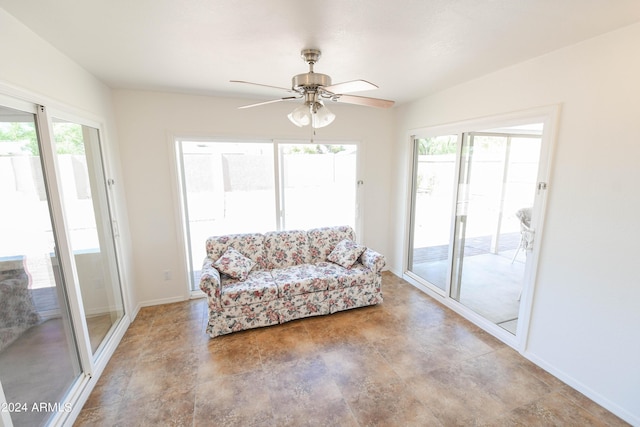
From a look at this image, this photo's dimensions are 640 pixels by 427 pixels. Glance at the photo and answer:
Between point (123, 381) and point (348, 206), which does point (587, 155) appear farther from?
point (123, 381)

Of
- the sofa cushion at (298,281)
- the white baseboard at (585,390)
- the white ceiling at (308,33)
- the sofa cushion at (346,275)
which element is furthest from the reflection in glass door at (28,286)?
the white baseboard at (585,390)

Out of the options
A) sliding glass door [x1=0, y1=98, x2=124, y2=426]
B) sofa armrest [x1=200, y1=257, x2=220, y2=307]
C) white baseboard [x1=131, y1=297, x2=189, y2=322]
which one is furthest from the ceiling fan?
white baseboard [x1=131, y1=297, x2=189, y2=322]

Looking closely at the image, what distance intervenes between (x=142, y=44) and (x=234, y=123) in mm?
1511

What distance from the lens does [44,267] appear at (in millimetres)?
1795

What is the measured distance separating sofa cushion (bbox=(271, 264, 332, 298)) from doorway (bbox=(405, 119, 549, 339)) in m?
1.59

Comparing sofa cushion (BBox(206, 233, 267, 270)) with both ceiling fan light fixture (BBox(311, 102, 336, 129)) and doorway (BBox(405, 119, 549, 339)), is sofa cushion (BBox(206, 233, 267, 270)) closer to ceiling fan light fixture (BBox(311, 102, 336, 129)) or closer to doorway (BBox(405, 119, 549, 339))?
ceiling fan light fixture (BBox(311, 102, 336, 129))

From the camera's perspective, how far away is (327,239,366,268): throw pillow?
3.36 metres

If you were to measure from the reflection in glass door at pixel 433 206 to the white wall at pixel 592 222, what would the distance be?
1056 millimetres

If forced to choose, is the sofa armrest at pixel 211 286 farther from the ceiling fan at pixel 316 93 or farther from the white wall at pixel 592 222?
the white wall at pixel 592 222

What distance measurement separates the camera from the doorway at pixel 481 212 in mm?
2451

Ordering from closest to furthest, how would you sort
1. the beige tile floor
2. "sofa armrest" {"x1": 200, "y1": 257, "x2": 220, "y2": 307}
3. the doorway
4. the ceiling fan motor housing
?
1. the ceiling fan motor housing
2. the beige tile floor
3. the doorway
4. "sofa armrest" {"x1": 200, "y1": 257, "x2": 220, "y2": 307}

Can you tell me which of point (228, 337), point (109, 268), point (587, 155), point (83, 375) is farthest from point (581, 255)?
point (109, 268)

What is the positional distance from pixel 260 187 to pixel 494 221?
2.78m

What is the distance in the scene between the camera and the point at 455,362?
240 cm
